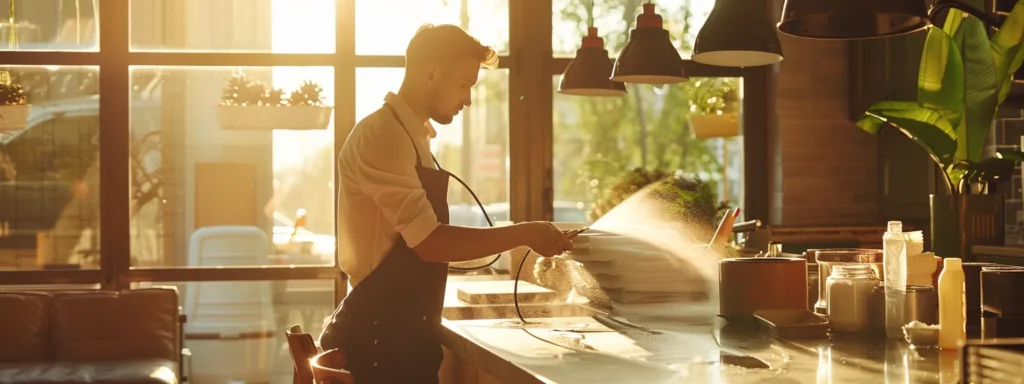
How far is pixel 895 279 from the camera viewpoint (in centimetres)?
210

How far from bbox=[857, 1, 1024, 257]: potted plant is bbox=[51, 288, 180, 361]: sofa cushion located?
3.32 m

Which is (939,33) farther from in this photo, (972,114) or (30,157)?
(30,157)

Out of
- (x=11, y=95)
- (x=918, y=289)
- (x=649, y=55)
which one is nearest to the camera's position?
(x=918, y=289)

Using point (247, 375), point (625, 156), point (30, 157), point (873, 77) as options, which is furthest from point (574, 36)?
point (30, 157)

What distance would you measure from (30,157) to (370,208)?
12.0 ft

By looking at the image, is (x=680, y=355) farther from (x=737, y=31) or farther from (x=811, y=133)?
(x=811, y=133)

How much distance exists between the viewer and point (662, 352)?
1.90 metres

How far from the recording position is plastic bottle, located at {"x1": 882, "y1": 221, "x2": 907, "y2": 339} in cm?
204

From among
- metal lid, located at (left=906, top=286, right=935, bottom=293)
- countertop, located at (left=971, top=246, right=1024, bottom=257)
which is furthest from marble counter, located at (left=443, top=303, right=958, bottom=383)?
countertop, located at (left=971, top=246, right=1024, bottom=257)

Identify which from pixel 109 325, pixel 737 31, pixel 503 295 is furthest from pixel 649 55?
pixel 109 325

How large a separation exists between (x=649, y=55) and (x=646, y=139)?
2504 millimetres

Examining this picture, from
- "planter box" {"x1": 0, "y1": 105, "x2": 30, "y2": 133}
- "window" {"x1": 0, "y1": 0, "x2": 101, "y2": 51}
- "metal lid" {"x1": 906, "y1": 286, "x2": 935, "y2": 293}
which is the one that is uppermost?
"window" {"x1": 0, "y1": 0, "x2": 101, "y2": 51}

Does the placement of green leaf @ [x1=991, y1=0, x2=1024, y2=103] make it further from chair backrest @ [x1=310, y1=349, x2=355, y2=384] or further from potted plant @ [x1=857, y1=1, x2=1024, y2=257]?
chair backrest @ [x1=310, y1=349, x2=355, y2=384]

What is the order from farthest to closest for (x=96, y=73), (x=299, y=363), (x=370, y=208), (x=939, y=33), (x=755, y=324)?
(x=96, y=73) → (x=939, y=33) → (x=370, y=208) → (x=755, y=324) → (x=299, y=363)
